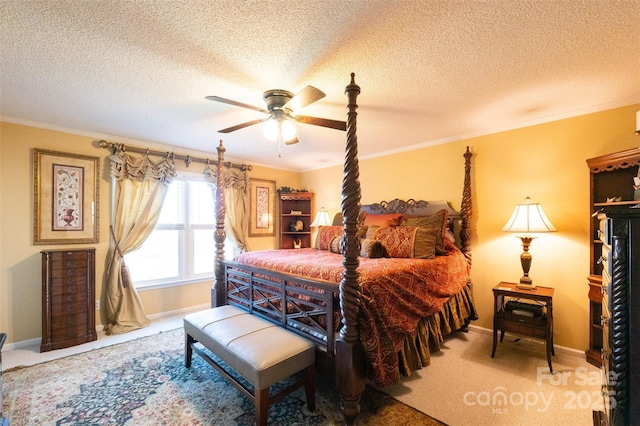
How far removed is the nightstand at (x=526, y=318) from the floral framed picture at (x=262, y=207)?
3655 mm

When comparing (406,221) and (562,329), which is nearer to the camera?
(562,329)

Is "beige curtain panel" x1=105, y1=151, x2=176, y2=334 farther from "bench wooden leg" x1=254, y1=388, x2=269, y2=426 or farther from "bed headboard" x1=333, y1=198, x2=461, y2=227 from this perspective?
"bed headboard" x1=333, y1=198, x2=461, y2=227

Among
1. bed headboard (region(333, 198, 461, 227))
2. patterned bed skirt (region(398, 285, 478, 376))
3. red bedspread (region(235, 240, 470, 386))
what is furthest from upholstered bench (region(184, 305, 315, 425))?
bed headboard (region(333, 198, 461, 227))

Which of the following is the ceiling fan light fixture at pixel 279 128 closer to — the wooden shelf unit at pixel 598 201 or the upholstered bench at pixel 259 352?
the upholstered bench at pixel 259 352

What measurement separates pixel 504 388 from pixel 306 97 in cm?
270

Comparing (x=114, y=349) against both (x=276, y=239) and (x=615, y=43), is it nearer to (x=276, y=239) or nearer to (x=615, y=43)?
(x=276, y=239)

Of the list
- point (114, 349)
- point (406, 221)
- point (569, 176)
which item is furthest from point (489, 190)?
point (114, 349)

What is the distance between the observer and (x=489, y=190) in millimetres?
3172

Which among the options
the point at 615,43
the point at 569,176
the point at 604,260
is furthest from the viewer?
the point at 569,176

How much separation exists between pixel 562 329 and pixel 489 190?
1.59m

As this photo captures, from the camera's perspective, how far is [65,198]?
10.1 feet

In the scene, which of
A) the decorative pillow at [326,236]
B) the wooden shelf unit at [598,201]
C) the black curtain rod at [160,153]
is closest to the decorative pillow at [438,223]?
the decorative pillow at [326,236]

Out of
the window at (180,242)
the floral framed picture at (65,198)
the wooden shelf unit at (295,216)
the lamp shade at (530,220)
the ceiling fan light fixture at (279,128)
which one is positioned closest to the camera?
the ceiling fan light fixture at (279,128)

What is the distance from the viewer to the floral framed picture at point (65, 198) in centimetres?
295
